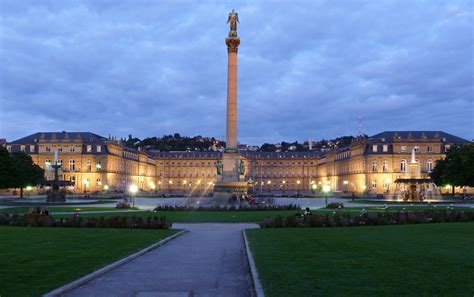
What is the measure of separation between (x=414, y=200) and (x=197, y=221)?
126 feet

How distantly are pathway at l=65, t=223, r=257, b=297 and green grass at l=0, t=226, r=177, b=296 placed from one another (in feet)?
2.58

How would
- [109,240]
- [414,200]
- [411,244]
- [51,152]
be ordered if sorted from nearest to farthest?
[411,244] → [109,240] → [414,200] → [51,152]

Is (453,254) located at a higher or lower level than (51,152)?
lower

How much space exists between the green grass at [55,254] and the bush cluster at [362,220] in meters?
7.36

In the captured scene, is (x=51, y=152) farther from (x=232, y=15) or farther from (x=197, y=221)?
(x=197, y=221)

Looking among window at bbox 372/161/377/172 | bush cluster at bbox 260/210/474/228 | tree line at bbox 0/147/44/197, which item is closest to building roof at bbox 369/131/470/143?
window at bbox 372/161/377/172

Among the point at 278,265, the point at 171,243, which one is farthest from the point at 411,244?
the point at 171,243

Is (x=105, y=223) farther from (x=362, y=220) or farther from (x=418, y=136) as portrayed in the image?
(x=418, y=136)

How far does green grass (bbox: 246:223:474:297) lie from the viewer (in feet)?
39.3

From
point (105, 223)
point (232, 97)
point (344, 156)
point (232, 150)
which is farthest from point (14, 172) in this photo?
point (344, 156)

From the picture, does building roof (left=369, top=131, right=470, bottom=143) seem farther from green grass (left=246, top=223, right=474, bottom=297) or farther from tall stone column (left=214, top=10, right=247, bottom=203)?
green grass (left=246, top=223, right=474, bottom=297)

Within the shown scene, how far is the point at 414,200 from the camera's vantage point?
66312 mm

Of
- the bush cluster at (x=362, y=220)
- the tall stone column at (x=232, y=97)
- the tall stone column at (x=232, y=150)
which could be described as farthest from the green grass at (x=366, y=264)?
the tall stone column at (x=232, y=97)

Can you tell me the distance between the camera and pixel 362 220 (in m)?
32.5
